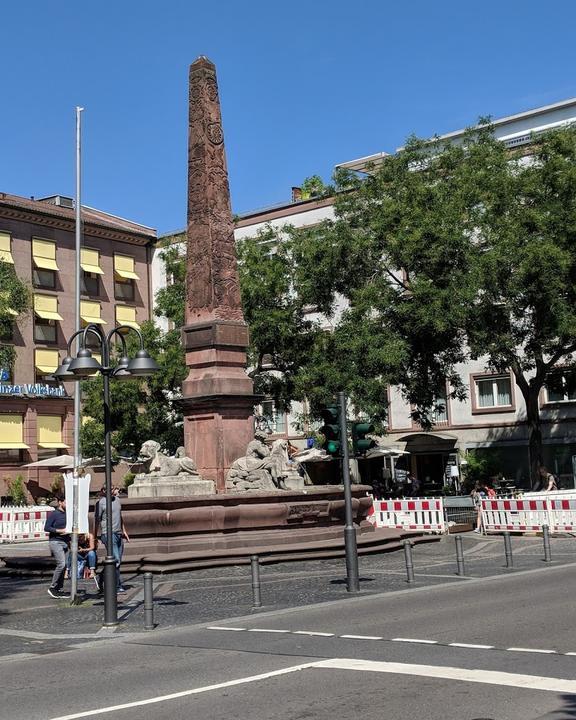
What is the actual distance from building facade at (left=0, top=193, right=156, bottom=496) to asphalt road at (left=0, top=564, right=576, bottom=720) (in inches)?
1686

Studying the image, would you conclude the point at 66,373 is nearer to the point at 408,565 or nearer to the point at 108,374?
the point at 108,374

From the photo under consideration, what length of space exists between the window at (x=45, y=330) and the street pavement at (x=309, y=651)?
140 feet

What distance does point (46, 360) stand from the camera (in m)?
59.3

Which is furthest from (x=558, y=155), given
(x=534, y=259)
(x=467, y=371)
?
(x=467, y=371)

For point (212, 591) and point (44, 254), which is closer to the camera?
point (212, 591)

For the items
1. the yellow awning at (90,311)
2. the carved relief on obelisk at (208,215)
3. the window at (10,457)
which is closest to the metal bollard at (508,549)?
the carved relief on obelisk at (208,215)

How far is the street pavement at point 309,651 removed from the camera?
7914 millimetres

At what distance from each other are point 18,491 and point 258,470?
111 ft

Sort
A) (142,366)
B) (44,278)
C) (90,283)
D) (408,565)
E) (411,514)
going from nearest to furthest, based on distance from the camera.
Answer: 1. (142,366)
2. (408,565)
3. (411,514)
4. (44,278)
5. (90,283)

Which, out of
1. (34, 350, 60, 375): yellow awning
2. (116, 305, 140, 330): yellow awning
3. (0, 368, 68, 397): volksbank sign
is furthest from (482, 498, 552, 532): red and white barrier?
(116, 305, 140, 330): yellow awning

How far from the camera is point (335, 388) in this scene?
3656 cm

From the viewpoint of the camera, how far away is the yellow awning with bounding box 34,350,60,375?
193 feet

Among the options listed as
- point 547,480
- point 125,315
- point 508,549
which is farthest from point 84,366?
point 125,315

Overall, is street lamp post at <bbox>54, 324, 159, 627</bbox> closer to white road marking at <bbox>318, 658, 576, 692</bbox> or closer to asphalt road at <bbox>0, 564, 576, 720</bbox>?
asphalt road at <bbox>0, 564, 576, 720</bbox>
